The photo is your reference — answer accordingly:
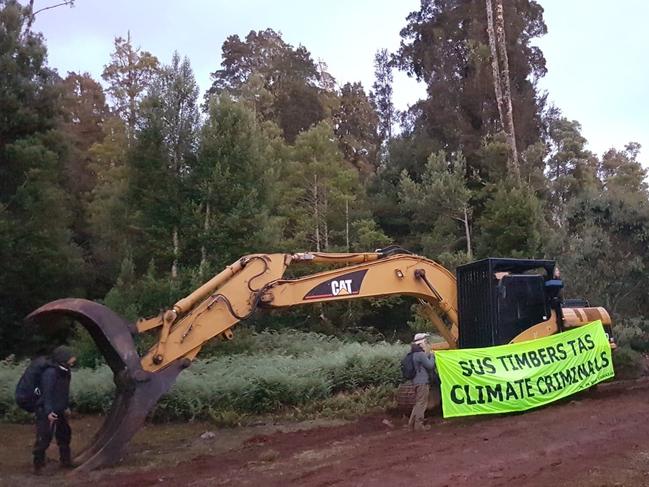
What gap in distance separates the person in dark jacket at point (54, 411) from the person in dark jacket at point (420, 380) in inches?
190

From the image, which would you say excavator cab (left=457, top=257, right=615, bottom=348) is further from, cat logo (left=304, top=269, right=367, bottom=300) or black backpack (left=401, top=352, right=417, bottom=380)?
cat logo (left=304, top=269, right=367, bottom=300)

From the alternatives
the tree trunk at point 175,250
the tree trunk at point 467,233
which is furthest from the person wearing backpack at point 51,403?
the tree trunk at point 467,233

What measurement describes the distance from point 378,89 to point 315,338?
39348 millimetres

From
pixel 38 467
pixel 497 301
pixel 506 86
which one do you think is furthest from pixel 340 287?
pixel 506 86

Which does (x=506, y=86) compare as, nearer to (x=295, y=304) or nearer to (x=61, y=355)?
(x=295, y=304)

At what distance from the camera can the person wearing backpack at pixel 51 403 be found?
8727mm

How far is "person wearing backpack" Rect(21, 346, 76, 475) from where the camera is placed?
28.6 feet

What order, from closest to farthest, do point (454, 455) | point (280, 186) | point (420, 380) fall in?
1. point (454, 455)
2. point (420, 380)
3. point (280, 186)

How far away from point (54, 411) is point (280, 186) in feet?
64.0

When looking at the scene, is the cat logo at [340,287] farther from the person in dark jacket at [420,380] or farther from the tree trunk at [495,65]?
the tree trunk at [495,65]

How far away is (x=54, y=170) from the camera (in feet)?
79.0

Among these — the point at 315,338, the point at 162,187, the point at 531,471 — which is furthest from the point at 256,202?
the point at 531,471

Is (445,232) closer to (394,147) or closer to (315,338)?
(394,147)

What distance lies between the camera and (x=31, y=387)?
9.03 meters
